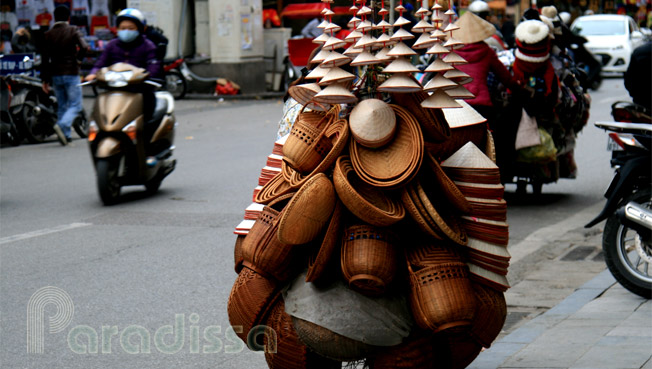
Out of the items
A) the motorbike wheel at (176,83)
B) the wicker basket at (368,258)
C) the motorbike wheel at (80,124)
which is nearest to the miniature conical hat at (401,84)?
the wicker basket at (368,258)

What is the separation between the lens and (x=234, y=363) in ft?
15.6

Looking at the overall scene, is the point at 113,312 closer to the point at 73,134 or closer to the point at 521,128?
the point at 521,128

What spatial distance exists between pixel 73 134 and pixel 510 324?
40.9ft

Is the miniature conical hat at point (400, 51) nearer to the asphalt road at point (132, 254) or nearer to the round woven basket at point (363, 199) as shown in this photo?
the round woven basket at point (363, 199)

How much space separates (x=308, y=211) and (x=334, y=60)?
1.80 ft

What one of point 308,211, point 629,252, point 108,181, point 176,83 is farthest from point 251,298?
point 176,83

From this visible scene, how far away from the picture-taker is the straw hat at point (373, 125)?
3.06 metres

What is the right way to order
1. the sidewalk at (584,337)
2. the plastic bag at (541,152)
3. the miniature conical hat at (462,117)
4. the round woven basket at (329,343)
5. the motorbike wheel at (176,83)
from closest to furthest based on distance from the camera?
the round woven basket at (329,343) → the miniature conical hat at (462,117) → the sidewalk at (584,337) → the plastic bag at (541,152) → the motorbike wheel at (176,83)

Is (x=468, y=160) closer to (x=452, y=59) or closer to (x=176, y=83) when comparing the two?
(x=452, y=59)

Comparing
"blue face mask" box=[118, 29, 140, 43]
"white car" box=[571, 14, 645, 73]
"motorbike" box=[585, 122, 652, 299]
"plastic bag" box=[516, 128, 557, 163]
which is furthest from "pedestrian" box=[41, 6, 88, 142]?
"white car" box=[571, 14, 645, 73]

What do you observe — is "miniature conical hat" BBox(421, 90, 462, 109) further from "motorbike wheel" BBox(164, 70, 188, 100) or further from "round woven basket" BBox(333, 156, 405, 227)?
"motorbike wheel" BBox(164, 70, 188, 100)

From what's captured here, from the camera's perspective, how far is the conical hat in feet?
10.3

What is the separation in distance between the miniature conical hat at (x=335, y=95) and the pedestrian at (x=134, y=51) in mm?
6918

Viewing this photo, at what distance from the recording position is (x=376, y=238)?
3068mm
